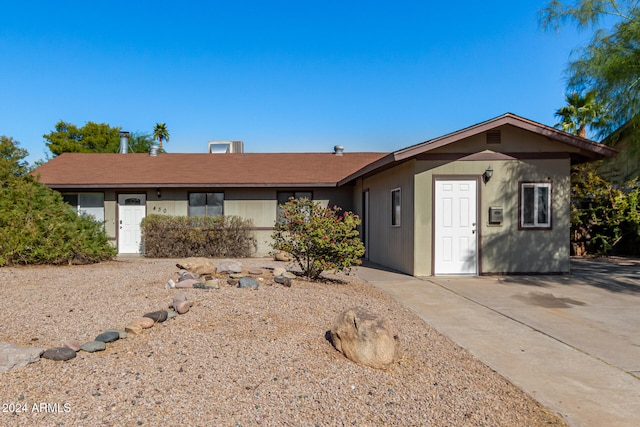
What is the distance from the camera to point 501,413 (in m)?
3.20

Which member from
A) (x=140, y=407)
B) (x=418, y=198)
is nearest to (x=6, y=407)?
(x=140, y=407)

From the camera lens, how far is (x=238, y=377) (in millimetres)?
3605

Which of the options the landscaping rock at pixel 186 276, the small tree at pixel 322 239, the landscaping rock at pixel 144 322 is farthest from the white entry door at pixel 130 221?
the landscaping rock at pixel 144 322

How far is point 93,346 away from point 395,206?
331 inches

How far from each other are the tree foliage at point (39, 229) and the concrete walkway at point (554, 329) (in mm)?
6805

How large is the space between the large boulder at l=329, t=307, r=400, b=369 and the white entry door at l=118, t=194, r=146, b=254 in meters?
13.1

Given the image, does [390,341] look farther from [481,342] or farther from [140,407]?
[140,407]

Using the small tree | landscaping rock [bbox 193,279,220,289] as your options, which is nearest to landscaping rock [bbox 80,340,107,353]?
landscaping rock [bbox 193,279,220,289]

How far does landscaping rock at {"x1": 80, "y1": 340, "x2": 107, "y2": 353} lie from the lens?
13.3 ft

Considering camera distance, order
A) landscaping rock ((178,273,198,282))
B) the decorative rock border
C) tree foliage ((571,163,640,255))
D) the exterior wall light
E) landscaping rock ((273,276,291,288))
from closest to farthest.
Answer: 1. the decorative rock border
2. landscaping rock ((273,276,291,288))
3. landscaping rock ((178,273,198,282))
4. the exterior wall light
5. tree foliage ((571,163,640,255))

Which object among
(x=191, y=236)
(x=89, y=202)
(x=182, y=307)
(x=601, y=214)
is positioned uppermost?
(x=89, y=202)

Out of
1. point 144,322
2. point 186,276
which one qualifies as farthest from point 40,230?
point 144,322

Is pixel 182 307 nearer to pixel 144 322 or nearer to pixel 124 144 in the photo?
pixel 144 322

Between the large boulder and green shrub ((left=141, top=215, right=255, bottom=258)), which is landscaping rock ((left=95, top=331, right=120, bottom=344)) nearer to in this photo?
the large boulder
